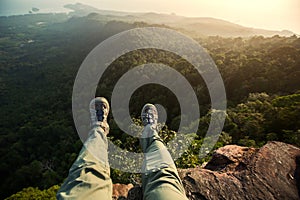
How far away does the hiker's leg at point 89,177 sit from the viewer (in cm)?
152

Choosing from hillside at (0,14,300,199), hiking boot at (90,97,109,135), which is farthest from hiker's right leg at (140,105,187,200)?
hillside at (0,14,300,199)

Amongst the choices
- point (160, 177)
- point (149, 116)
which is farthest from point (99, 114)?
point (160, 177)

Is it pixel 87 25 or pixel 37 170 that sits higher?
pixel 87 25

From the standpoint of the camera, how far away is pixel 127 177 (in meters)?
3.50

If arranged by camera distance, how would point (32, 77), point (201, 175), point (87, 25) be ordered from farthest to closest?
point (87, 25)
point (32, 77)
point (201, 175)

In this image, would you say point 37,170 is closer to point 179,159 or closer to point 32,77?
point 179,159

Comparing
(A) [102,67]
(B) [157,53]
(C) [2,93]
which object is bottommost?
(C) [2,93]

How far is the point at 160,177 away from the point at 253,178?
90 centimetres

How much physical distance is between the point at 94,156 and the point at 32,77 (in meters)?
53.5

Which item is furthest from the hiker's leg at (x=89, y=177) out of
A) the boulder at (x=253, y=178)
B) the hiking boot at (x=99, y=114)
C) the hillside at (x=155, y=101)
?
the hillside at (x=155, y=101)

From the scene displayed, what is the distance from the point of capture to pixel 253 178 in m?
2.03

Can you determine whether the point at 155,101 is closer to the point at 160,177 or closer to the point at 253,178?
the point at 253,178

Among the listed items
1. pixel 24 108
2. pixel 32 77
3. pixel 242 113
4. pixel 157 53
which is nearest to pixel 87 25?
pixel 32 77

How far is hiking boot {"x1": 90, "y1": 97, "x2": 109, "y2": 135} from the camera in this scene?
263cm
